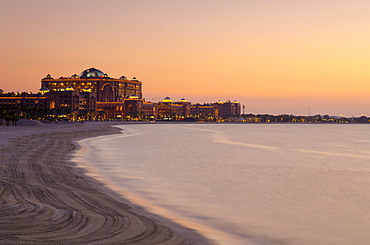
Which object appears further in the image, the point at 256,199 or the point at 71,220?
the point at 256,199

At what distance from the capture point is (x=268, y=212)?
14.9m

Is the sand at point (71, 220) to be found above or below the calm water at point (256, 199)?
above

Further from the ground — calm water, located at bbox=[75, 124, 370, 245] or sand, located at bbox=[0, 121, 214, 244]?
sand, located at bbox=[0, 121, 214, 244]

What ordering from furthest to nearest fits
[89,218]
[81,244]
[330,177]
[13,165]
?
[330,177] < [13,165] < [89,218] < [81,244]

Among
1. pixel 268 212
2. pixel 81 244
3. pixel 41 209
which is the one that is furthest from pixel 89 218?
pixel 268 212

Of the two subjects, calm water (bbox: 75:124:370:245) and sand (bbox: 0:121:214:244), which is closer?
sand (bbox: 0:121:214:244)

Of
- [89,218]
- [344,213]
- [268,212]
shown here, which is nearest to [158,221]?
[89,218]

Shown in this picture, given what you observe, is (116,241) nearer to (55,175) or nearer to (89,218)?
(89,218)

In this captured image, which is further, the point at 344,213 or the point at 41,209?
the point at 344,213

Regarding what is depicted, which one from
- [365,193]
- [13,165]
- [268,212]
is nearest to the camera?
[268,212]

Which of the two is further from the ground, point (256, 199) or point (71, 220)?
point (71, 220)

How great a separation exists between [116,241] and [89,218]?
2260 mm

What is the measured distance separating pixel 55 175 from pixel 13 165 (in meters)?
4.11

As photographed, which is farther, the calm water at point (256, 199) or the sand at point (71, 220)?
the calm water at point (256, 199)
